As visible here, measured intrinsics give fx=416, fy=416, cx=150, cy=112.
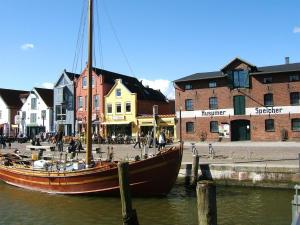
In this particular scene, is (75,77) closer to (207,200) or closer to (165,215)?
(165,215)

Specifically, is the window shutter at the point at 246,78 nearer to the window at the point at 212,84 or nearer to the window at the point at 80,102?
the window at the point at 212,84

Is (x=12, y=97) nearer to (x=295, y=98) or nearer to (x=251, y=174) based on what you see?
(x=295, y=98)

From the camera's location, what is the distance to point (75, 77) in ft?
200

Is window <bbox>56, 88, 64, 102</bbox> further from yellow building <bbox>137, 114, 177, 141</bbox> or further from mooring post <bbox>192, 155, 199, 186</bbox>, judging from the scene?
mooring post <bbox>192, 155, 199, 186</bbox>

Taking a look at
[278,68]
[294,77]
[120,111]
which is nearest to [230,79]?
[278,68]

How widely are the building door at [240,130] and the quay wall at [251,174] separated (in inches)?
933

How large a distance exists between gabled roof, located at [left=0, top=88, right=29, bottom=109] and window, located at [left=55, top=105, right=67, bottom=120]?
42.4 feet

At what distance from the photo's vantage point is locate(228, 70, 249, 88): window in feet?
145

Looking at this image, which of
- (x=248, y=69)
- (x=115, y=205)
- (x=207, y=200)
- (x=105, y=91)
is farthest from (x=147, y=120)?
(x=207, y=200)

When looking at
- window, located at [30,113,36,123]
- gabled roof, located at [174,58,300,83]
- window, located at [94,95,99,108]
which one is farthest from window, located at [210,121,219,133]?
window, located at [30,113,36,123]

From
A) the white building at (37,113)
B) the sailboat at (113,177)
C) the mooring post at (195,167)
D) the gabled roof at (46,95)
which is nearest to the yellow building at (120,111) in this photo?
the white building at (37,113)

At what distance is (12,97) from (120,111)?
27633 millimetres

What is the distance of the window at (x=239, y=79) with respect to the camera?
44.2 metres

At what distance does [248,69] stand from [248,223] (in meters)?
31.6
